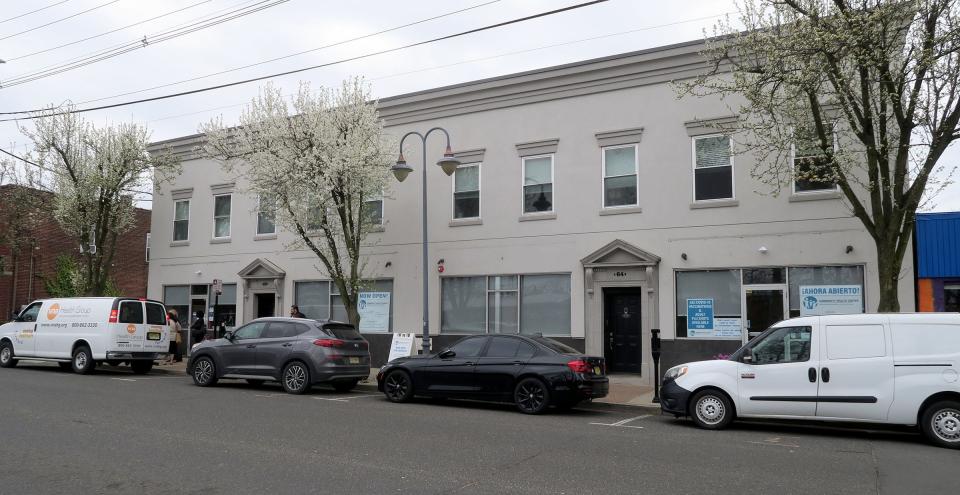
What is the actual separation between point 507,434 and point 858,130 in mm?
8054

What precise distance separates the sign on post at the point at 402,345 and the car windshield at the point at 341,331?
250 cm

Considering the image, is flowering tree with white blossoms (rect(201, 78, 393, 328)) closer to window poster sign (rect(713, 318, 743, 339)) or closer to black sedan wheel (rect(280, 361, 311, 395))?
black sedan wheel (rect(280, 361, 311, 395))

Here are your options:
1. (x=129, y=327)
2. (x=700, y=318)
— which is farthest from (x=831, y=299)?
(x=129, y=327)

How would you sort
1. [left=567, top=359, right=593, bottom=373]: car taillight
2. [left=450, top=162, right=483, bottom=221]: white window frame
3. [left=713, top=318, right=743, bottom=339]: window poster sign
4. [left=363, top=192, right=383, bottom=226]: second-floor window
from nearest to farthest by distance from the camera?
[left=567, top=359, right=593, bottom=373]: car taillight → [left=713, top=318, right=743, bottom=339]: window poster sign → [left=450, top=162, right=483, bottom=221]: white window frame → [left=363, top=192, right=383, bottom=226]: second-floor window

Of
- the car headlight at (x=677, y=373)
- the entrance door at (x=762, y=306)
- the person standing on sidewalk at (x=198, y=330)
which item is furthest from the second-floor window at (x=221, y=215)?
the car headlight at (x=677, y=373)

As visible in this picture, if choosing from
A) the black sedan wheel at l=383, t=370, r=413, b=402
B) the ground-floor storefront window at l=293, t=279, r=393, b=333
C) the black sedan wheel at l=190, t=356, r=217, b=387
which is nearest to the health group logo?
the black sedan wheel at l=190, t=356, r=217, b=387

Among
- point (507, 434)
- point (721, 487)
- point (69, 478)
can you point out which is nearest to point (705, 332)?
point (507, 434)

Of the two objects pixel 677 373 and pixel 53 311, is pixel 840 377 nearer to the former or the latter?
pixel 677 373

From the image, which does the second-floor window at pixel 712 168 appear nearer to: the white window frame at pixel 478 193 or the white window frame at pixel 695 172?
the white window frame at pixel 695 172

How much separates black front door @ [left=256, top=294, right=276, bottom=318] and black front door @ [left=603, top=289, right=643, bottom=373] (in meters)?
11.2

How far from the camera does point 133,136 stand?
79.4 ft

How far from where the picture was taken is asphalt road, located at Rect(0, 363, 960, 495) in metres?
7.00

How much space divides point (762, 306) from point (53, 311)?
17.8 m

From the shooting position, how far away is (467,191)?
64.4 ft
